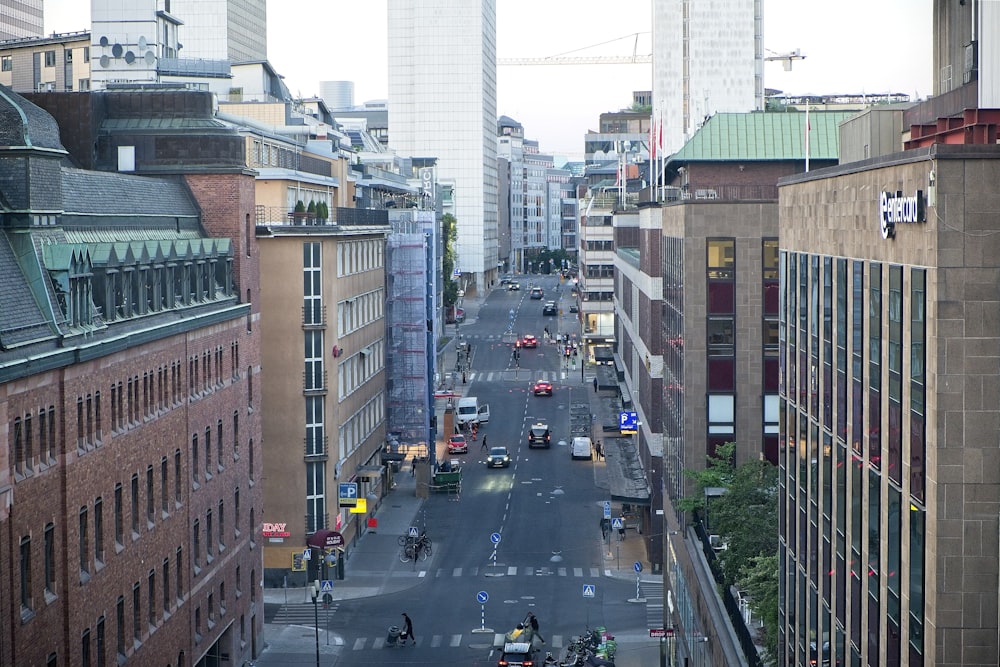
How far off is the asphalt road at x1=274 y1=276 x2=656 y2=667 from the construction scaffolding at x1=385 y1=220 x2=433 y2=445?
552 centimetres

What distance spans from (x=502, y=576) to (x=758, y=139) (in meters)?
25.0

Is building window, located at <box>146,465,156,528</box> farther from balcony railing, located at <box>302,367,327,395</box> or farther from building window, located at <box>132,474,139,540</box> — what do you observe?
balcony railing, located at <box>302,367,327,395</box>

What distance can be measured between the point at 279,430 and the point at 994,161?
57.1 m

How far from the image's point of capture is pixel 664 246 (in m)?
73.0

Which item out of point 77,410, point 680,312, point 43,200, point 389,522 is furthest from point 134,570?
point 389,522

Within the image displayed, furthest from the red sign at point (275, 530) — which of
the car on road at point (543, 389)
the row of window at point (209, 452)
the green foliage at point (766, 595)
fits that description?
the car on road at point (543, 389)

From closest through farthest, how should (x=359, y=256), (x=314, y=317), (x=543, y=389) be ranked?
(x=314, y=317) < (x=359, y=256) < (x=543, y=389)

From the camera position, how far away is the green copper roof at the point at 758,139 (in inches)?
2891

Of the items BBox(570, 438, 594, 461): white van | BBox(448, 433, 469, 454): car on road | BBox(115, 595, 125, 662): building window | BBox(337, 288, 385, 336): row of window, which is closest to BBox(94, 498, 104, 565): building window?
BBox(115, 595, 125, 662): building window

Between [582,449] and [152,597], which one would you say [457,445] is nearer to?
[582,449]

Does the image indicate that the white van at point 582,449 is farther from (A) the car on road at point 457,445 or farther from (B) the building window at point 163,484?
(B) the building window at point 163,484

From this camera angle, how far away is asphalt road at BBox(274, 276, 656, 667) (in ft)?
207

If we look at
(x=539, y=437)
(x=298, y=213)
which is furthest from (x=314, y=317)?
(x=539, y=437)

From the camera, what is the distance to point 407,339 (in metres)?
99.5
